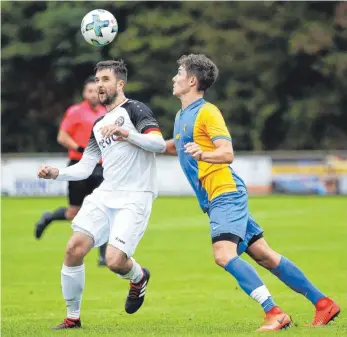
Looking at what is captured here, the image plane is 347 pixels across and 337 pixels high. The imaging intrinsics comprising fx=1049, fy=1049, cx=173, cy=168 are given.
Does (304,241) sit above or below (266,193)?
above

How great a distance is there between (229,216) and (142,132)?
1.23 m

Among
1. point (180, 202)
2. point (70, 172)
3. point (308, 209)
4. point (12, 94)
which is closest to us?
point (70, 172)

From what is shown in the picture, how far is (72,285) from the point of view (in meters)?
9.14

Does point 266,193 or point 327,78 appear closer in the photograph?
point 266,193

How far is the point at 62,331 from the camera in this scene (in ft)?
28.9

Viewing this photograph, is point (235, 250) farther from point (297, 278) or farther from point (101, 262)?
point (101, 262)

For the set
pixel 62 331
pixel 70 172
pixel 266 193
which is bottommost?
pixel 266 193

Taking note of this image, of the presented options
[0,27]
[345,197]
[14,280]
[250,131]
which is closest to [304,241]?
[14,280]

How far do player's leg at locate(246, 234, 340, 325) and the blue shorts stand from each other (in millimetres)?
225

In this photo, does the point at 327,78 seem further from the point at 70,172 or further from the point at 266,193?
the point at 70,172

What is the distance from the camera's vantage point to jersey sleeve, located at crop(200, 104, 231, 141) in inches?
333

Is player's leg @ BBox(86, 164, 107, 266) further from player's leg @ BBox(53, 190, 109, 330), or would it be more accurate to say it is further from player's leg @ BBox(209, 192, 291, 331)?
player's leg @ BBox(209, 192, 291, 331)

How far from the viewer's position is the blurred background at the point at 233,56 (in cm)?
5188

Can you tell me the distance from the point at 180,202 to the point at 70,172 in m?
23.0
